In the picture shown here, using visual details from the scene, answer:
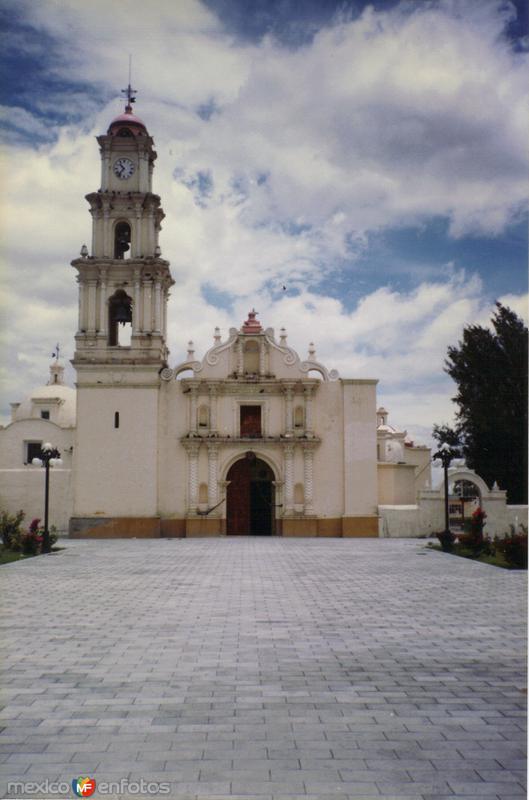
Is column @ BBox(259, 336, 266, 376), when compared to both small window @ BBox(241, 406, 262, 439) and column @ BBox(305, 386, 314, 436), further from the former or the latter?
column @ BBox(305, 386, 314, 436)

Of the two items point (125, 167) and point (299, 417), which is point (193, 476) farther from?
point (125, 167)

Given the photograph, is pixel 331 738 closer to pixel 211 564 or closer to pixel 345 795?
pixel 345 795

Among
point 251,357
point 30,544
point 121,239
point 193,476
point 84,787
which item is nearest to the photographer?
point 84,787

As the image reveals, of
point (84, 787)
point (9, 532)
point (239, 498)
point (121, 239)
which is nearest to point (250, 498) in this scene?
point (239, 498)

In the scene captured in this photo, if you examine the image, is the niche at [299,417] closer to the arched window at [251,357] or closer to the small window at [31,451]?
the arched window at [251,357]

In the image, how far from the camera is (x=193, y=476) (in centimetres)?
2920

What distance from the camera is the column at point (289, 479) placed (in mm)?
29325

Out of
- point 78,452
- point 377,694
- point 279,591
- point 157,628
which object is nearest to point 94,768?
point 377,694

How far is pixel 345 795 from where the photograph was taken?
174 inches

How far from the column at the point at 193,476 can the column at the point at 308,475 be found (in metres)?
4.03

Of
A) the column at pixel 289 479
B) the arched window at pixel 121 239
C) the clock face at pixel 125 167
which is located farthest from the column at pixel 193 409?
the clock face at pixel 125 167

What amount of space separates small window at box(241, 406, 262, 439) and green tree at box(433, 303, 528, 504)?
10040mm

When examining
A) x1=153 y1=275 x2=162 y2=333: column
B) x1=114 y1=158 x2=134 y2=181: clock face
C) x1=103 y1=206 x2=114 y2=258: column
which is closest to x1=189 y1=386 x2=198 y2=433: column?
x1=153 y1=275 x2=162 y2=333: column

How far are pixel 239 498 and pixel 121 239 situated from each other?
1135cm
